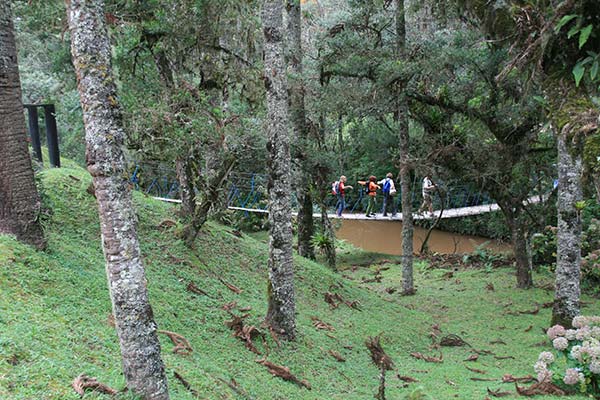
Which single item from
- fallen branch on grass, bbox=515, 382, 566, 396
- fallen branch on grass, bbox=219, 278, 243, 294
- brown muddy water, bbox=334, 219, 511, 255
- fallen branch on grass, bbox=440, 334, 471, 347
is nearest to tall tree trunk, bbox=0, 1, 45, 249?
fallen branch on grass, bbox=219, 278, 243, 294

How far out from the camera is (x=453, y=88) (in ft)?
29.2

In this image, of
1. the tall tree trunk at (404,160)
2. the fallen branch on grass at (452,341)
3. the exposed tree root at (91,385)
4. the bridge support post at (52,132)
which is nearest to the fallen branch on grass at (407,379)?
the fallen branch on grass at (452,341)

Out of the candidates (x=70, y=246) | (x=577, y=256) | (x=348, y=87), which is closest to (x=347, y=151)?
(x=348, y=87)

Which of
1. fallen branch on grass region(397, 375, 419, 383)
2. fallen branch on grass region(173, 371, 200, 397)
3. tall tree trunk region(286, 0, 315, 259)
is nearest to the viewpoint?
fallen branch on grass region(173, 371, 200, 397)

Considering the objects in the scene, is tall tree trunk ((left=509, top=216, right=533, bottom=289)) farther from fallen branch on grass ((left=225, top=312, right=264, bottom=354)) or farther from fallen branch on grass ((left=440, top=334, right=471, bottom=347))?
fallen branch on grass ((left=225, top=312, right=264, bottom=354))

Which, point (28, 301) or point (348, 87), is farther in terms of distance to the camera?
point (348, 87)

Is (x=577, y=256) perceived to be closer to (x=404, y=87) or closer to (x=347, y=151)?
(x=404, y=87)

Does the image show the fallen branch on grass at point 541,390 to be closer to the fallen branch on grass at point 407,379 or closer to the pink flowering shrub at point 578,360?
the pink flowering shrub at point 578,360

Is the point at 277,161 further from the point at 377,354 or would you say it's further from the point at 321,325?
the point at 377,354

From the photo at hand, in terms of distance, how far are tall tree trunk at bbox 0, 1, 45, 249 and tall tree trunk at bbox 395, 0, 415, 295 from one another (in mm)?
6055

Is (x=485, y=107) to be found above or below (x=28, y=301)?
above

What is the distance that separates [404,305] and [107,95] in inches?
291

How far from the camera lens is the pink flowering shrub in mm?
4800

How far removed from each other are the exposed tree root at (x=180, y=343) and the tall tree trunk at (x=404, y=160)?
18.7 ft
